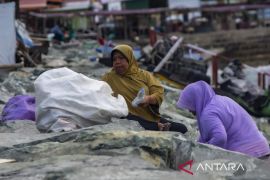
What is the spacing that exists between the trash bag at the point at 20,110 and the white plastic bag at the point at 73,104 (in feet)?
2.12

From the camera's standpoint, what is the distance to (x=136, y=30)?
121 ft

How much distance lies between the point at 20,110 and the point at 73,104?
1.13m

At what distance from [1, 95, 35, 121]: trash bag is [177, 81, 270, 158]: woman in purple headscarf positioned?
2027 millimetres

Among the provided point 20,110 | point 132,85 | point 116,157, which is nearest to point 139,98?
point 132,85

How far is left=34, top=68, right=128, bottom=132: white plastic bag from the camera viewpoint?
16.4ft

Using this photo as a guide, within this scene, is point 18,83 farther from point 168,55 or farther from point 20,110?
point 168,55

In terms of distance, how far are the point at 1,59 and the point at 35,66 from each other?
1.28 meters

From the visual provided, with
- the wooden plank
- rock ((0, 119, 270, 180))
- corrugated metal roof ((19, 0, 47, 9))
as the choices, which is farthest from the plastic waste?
corrugated metal roof ((19, 0, 47, 9))

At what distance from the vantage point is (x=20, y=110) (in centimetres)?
597

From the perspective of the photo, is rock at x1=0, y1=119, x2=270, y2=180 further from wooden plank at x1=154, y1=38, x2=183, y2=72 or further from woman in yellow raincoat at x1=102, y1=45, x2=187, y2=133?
wooden plank at x1=154, y1=38, x2=183, y2=72

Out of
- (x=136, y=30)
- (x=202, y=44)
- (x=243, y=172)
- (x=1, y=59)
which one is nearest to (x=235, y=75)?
(x=1, y=59)

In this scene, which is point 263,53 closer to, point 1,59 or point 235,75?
point 235,75

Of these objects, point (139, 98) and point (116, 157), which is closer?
point (116, 157)

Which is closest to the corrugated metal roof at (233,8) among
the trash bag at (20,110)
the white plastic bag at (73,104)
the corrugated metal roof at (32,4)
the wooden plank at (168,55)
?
the corrugated metal roof at (32,4)
